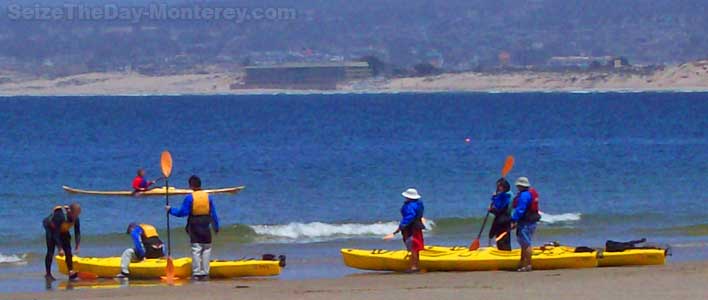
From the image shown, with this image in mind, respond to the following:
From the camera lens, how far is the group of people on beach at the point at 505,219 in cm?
1805

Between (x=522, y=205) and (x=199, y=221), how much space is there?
3.78 m

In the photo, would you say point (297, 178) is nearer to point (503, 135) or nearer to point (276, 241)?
point (276, 241)

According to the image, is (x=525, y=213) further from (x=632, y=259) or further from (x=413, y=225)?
(x=632, y=259)

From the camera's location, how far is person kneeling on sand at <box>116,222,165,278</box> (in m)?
18.4

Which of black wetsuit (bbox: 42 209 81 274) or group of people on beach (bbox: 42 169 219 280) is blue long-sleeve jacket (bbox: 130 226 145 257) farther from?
black wetsuit (bbox: 42 209 81 274)

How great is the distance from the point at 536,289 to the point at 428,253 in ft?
9.98

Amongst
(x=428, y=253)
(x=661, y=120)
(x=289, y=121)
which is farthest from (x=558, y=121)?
(x=428, y=253)

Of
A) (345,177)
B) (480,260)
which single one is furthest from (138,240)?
(345,177)

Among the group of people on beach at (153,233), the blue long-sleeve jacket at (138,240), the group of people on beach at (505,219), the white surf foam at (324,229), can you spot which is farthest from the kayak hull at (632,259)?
the white surf foam at (324,229)

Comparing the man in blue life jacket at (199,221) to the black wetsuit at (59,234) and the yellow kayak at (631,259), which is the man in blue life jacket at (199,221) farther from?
the yellow kayak at (631,259)

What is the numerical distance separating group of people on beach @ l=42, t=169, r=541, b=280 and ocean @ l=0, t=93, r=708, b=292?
863 millimetres

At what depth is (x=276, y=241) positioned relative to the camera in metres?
25.7

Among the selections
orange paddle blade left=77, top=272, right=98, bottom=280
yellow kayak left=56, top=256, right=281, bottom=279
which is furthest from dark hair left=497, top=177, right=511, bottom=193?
orange paddle blade left=77, top=272, right=98, bottom=280

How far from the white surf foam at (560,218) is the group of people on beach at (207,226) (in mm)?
9584
